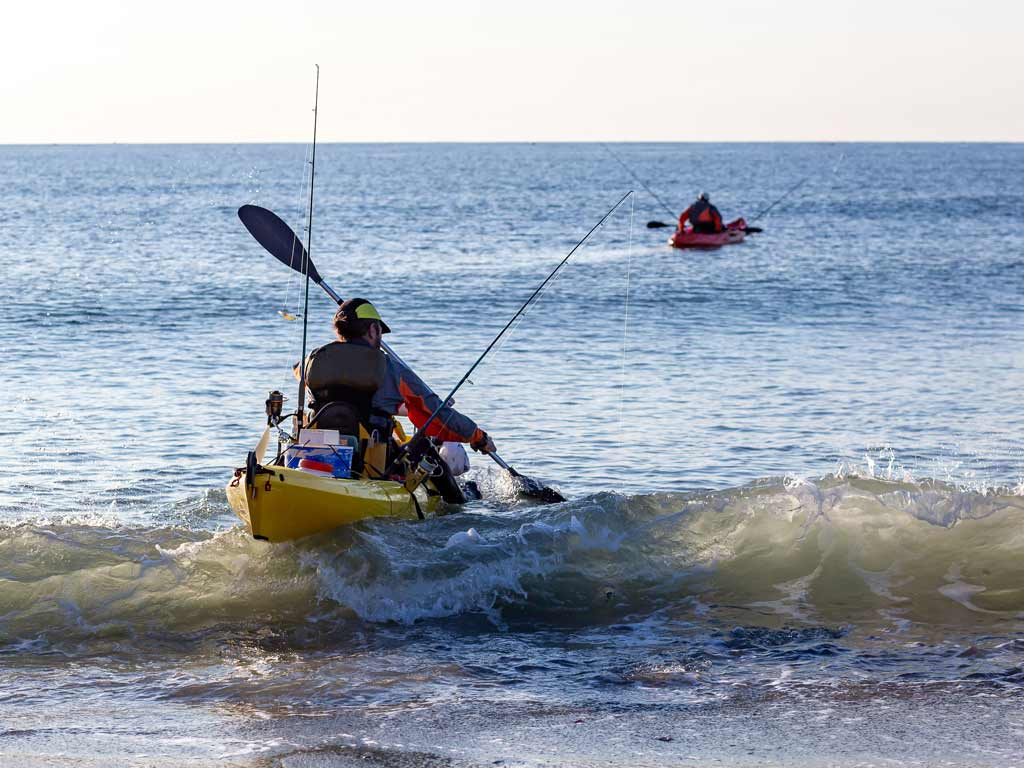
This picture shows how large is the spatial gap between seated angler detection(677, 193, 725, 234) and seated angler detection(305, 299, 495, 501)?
32.4m

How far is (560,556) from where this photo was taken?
400 inches

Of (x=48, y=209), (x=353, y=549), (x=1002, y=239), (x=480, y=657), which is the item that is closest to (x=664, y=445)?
(x=353, y=549)

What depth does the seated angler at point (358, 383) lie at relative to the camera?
10016 mm

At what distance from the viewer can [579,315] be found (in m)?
27.0

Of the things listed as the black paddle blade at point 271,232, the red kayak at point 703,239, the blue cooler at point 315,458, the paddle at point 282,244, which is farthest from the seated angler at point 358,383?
the red kayak at point 703,239

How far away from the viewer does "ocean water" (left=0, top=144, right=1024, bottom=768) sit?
22.9 feet

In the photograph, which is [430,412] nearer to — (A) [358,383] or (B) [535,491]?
(A) [358,383]

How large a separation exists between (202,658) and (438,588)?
1.76m

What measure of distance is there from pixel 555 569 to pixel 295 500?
1.90 meters

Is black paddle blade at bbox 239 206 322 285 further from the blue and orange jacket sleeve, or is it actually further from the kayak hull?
the kayak hull

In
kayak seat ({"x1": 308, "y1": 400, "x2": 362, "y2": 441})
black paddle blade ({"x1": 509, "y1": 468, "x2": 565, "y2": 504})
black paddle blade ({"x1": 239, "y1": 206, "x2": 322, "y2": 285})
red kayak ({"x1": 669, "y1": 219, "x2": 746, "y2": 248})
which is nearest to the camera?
kayak seat ({"x1": 308, "y1": 400, "x2": 362, "y2": 441})

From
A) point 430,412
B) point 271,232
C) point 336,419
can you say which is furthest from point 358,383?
point 271,232

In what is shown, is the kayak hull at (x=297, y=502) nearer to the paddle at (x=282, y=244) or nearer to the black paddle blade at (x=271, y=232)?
the paddle at (x=282, y=244)

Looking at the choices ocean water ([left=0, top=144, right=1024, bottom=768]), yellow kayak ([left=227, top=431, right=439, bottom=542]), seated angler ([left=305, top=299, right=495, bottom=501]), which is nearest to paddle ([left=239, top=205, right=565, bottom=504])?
ocean water ([left=0, top=144, right=1024, bottom=768])
